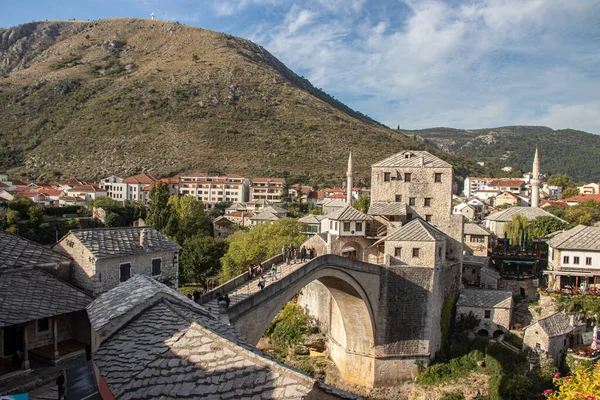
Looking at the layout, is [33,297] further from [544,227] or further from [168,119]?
[168,119]

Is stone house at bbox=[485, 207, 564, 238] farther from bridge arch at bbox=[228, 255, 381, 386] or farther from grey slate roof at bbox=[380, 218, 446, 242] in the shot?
bridge arch at bbox=[228, 255, 381, 386]

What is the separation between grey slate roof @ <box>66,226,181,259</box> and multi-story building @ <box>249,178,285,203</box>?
61.9m

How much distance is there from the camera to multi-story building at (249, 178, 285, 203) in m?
81.8

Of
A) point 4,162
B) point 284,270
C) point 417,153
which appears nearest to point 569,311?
point 417,153

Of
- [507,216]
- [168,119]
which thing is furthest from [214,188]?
[507,216]

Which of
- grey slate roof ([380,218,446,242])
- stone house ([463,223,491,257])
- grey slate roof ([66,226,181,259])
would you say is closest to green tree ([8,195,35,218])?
grey slate roof ([66,226,181,259])

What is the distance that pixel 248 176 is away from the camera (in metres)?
90.4

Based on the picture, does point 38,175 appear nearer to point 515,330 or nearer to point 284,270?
point 284,270

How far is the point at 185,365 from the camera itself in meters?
6.50

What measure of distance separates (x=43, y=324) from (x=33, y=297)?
2.89ft

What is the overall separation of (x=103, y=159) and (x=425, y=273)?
83952 millimetres

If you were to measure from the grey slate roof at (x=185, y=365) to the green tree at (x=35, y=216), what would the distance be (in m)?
47.9

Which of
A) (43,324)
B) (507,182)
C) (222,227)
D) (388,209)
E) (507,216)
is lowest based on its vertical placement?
(222,227)

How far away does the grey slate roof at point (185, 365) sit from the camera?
5727 millimetres
